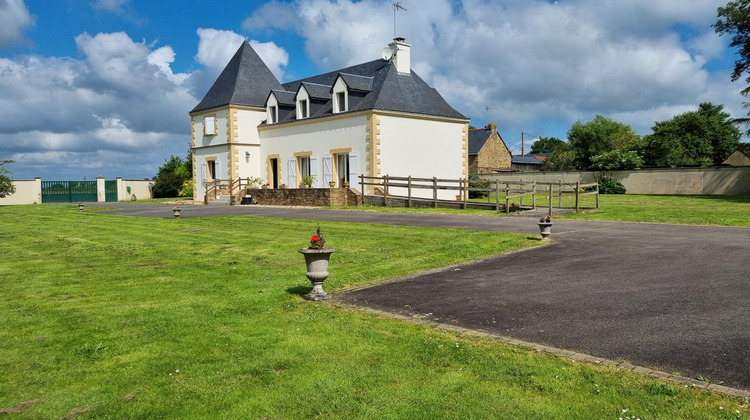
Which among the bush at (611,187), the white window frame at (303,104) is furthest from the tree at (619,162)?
the white window frame at (303,104)

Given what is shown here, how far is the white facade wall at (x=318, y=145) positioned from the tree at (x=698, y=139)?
3817 cm

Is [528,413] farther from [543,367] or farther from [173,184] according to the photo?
[173,184]

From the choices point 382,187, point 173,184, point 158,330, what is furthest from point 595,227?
point 173,184

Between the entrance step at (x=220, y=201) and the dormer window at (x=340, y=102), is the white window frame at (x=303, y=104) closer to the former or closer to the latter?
the dormer window at (x=340, y=102)

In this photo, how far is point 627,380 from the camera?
14.3ft

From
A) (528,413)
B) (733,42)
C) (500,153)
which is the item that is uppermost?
(733,42)

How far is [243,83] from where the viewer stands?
36312 mm

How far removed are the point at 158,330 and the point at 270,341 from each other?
56.4 inches

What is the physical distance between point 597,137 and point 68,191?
6040 cm

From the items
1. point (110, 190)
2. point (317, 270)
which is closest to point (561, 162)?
point (110, 190)

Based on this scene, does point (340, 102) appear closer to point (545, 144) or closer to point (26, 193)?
point (26, 193)

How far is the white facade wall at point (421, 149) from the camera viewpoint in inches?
1141

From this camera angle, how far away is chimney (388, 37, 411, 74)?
1218 inches

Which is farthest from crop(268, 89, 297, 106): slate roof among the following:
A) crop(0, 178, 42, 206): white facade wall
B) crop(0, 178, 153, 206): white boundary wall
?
crop(0, 178, 42, 206): white facade wall
